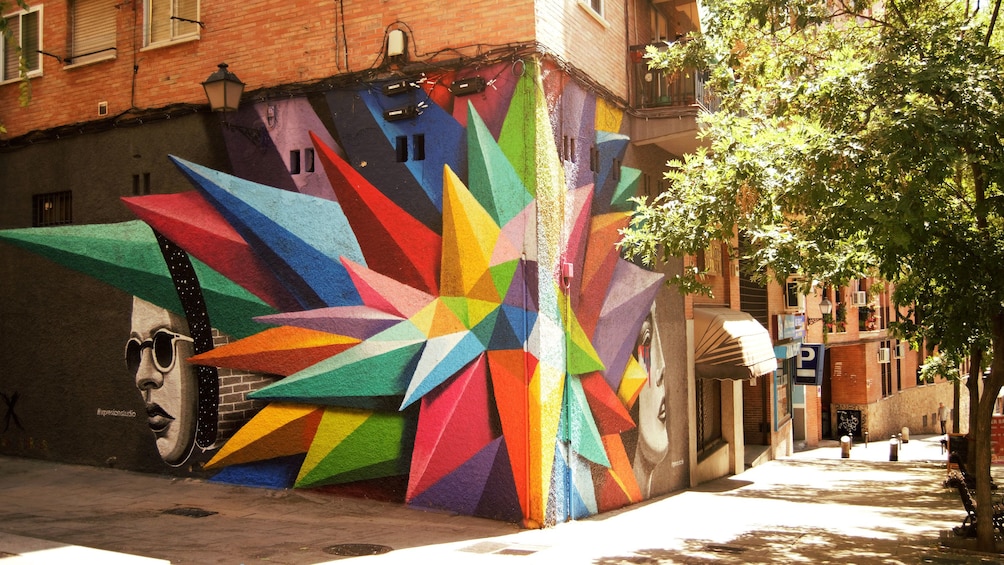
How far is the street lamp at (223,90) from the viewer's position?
11938mm

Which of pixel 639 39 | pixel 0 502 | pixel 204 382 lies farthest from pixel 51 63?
pixel 639 39

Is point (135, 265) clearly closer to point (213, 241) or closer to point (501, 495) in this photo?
point (213, 241)

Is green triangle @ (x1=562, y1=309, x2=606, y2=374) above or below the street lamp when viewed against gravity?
below

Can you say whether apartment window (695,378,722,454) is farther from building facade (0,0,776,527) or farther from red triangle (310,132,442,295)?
red triangle (310,132,442,295)

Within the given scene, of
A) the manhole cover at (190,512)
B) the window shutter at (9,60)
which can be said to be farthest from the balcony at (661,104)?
the window shutter at (9,60)

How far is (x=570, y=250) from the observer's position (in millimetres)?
12125

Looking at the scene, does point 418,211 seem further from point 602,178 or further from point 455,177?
point 602,178

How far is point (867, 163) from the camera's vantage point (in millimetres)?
9438

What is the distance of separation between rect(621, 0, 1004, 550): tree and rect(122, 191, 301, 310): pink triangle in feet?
16.7

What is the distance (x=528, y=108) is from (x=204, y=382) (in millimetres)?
6232

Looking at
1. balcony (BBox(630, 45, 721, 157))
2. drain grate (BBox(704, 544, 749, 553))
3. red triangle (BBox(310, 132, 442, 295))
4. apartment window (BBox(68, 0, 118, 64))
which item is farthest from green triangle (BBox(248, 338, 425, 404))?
apartment window (BBox(68, 0, 118, 64))

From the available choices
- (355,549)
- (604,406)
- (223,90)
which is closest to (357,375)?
(355,549)

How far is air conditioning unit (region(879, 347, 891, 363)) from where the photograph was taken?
3723 cm

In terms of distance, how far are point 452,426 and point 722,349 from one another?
7.34m
